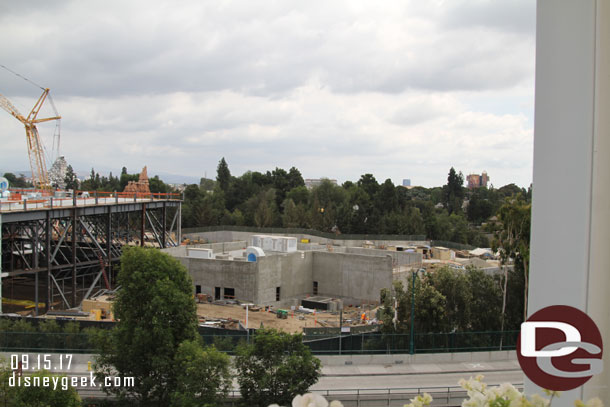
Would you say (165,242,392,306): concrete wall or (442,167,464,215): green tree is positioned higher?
(442,167,464,215): green tree

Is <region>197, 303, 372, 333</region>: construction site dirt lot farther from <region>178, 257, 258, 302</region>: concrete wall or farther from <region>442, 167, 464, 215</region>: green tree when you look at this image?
<region>442, 167, 464, 215</region>: green tree

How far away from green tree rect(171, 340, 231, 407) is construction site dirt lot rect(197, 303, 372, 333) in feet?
52.9

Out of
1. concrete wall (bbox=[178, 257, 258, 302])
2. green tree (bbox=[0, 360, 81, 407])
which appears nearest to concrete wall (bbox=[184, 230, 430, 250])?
concrete wall (bbox=[178, 257, 258, 302])

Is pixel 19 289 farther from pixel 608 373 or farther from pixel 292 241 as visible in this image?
pixel 608 373

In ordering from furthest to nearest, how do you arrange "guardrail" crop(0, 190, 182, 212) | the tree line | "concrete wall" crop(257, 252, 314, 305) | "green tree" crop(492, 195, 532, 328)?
the tree line
"concrete wall" crop(257, 252, 314, 305)
"guardrail" crop(0, 190, 182, 212)
"green tree" crop(492, 195, 532, 328)

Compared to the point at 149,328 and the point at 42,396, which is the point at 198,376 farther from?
the point at 42,396

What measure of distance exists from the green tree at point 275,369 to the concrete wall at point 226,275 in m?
23.0

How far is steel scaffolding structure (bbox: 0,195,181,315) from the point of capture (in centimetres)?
4178

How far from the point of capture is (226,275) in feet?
148

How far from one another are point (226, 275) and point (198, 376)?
2637cm

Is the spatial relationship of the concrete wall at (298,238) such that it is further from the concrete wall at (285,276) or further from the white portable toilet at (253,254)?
the white portable toilet at (253,254)

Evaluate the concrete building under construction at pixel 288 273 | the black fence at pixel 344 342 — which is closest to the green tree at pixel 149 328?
the black fence at pixel 344 342

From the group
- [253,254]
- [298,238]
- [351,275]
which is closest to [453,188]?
[298,238]

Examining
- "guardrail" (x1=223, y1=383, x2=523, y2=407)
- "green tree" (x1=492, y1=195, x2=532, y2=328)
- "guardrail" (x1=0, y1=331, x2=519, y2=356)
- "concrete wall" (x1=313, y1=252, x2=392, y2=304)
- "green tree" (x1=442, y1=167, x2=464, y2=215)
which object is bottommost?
"guardrail" (x1=223, y1=383, x2=523, y2=407)
